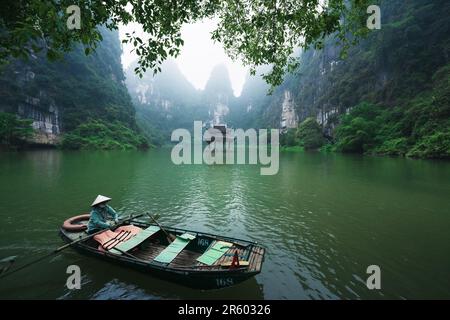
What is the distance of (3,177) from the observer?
2173 cm

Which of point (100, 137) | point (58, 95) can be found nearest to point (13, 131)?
point (100, 137)

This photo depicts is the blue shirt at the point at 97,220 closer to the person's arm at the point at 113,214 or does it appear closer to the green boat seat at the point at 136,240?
the person's arm at the point at 113,214

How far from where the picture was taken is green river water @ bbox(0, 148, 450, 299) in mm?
7113

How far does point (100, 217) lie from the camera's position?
30.4 feet

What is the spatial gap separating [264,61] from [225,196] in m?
10.6

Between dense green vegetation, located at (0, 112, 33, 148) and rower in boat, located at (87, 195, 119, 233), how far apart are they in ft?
181

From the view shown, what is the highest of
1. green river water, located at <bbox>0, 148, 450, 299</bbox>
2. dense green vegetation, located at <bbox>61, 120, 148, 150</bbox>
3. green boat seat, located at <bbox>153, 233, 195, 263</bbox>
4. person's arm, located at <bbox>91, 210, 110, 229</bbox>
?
dense green vegetation, located at <bbox>61, 120, 148, 150</bbox>

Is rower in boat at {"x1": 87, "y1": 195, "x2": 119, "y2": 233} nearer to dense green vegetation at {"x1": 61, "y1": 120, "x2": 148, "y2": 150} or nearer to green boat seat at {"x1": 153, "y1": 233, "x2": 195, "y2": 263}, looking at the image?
green boat seat at {"x1": 153, "y1": 233, "x2": 195, "y2": 263}

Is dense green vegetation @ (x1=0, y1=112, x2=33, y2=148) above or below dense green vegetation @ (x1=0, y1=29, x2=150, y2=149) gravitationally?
below

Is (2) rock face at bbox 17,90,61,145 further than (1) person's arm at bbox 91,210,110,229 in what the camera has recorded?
Yes

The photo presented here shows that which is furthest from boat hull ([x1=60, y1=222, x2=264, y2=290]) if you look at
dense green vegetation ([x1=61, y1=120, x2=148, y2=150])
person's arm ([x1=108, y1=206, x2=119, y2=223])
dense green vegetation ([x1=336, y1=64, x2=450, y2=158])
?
dense green vegetation ([x1=61, y1=120, x2=148, y2=150])
